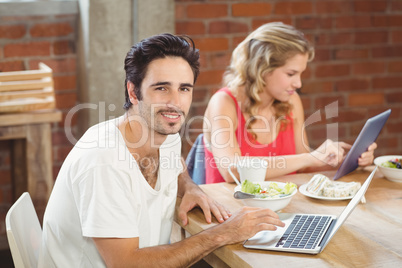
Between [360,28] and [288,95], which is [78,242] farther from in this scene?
[360,28]

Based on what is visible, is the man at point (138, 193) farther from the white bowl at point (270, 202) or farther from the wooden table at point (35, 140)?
the wooden table at point (35, 140)

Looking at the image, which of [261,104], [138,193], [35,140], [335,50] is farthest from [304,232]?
[335,50]

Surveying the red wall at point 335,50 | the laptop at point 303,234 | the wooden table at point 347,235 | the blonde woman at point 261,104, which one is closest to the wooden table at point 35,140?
the blonde woman at point 261,104

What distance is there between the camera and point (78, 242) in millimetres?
1600

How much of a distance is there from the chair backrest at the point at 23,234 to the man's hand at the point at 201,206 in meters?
0.44

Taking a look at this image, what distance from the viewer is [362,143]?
2.04 meters

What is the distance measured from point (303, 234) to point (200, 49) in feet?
6.01

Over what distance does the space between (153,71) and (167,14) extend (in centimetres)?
142

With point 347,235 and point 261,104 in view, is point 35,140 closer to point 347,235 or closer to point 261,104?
point 261,104

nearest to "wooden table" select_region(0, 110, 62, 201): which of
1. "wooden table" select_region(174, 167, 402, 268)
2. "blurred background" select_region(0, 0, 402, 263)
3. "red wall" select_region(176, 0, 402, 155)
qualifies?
"blurred background" select_region(0, 0, 402, 263)

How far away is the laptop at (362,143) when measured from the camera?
77.3 inches

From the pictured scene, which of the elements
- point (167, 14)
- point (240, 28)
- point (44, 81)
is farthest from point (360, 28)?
point (44, 81)

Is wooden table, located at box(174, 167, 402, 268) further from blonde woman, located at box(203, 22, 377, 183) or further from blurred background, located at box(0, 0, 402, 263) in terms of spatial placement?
blurred background, located at box(0, 0, 402, 263)

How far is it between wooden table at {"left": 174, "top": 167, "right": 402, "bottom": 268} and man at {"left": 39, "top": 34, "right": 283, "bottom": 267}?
0.07m
